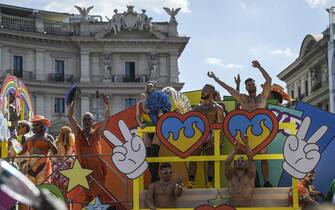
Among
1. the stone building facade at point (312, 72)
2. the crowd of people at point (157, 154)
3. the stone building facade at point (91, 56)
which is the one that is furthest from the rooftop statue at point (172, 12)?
the crowd of people at point (157, 154)

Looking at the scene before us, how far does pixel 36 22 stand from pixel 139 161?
65718 millimetres

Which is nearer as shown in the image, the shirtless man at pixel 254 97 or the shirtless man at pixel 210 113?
the shirtless man at pixel 210 113

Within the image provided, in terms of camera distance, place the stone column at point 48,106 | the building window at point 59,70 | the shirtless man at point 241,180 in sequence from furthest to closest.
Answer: the building window at point 59,70 → the stone column at point 48,106 → the shirtless man at point 241,180

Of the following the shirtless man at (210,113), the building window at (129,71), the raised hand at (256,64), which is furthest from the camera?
the building window at (129,71)

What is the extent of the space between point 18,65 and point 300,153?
207 feet

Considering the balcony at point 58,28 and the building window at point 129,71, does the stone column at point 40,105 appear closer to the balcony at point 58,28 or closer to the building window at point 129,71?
the balcony at point 58,28

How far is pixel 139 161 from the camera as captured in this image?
792 cm

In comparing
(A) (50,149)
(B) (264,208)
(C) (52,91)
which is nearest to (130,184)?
(A) (50,149)

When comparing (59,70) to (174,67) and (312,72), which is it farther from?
(312,72)

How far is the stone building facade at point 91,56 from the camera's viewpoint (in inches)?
2704

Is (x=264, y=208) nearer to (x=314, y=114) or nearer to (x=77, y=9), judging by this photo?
(x=314, y=114)

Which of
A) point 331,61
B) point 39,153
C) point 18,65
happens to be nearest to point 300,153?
point 39,153

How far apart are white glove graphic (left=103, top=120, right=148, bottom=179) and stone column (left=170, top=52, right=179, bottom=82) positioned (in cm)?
6265

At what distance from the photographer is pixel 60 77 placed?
232 feet
